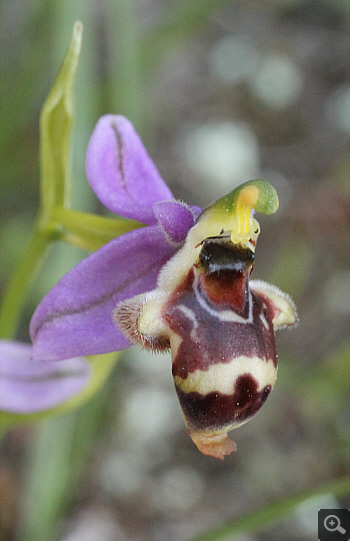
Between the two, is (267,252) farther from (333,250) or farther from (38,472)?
(38,472)

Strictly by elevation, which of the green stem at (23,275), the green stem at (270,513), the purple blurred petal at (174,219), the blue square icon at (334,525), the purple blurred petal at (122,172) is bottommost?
the blue square icon at (334,525)

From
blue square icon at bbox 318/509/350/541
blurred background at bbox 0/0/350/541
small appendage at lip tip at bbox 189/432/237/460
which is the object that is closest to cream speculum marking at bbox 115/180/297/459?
small appendage at lip tip at bbox 189/432/237/460

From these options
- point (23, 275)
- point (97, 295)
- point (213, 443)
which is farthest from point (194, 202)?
point (213, 443)

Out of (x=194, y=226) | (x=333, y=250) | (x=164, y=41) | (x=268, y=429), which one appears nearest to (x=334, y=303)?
(x=333, y=250)

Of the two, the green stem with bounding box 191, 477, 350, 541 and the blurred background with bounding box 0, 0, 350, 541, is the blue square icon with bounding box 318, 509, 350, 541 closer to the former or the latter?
the blurred background with bounding box 0, 0, 350, 541

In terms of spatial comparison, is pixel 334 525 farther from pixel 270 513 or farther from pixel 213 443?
pixel 213 443

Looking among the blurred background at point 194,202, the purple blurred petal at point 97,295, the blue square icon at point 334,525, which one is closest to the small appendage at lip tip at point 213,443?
the purple blurred petal at point 97,295

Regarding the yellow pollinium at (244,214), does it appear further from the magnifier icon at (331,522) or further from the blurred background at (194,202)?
the magnifier icon at (331,522)

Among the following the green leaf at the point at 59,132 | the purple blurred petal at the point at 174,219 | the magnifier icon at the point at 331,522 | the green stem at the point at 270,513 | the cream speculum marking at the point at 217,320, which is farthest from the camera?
the magnifier icon at the point at 331,522
